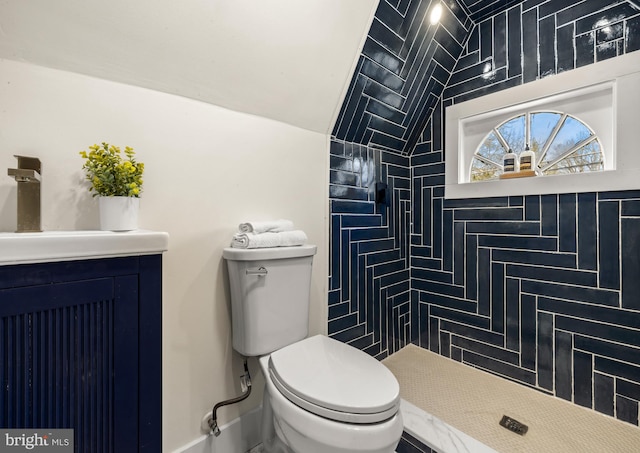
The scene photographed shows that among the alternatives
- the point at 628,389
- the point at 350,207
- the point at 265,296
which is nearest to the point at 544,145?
the point at 350,207

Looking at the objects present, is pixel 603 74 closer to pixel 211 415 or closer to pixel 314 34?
pixel 314 34

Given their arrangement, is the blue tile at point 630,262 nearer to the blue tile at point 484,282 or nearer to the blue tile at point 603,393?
the blue tile at point 603,393

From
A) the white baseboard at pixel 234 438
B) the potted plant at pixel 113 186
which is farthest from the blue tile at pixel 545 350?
the potted plant at pixel 113 186

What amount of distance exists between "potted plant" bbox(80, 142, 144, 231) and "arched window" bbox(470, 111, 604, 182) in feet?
6.75

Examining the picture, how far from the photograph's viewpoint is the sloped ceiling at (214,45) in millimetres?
866

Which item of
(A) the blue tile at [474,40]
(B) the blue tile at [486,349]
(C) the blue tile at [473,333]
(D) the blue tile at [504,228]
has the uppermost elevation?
(A) the blue tile at [474,40]

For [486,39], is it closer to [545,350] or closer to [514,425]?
[545,350]

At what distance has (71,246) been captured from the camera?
69 cm

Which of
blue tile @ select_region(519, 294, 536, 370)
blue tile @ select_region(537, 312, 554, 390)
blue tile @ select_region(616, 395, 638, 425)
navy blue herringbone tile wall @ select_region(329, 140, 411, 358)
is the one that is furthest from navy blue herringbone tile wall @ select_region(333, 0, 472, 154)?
blue tile @ select_region(616, 395, 638, 425)

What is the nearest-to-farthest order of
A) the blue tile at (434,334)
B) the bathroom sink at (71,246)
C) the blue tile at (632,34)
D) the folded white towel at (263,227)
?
the bathroom sink at (71,246) → the folded white towel at (263,227) → the blue tile at (632,34) → the blue tile at (434,334)

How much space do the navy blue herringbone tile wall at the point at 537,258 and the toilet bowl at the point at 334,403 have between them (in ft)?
3.87

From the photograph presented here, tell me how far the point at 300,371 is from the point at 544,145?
6.38ft

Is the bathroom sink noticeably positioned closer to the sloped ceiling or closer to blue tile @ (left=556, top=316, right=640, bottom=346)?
the sloped ceiling

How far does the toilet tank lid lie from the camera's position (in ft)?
3.79
